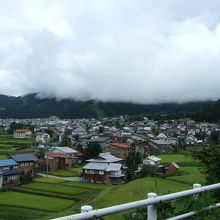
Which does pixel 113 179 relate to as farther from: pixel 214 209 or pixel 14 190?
pixel 214 209

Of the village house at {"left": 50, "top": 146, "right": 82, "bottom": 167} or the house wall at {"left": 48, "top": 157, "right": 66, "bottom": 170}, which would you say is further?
the village house at {"left": 50, "top": 146, "right": 82, "bottom": 167}

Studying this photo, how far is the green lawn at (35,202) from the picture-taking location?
85.7ft

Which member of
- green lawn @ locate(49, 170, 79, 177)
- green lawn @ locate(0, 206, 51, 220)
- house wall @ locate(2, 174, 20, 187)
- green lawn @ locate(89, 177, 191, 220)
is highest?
green lawn @ locate(89, 177, 191, 220)

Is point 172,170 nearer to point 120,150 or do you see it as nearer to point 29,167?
point 29,167

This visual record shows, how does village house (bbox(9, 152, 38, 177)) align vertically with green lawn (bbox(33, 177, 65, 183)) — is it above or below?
above

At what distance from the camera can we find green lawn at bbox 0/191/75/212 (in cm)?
2611

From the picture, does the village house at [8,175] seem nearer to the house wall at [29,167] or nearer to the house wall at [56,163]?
the house wall at [29,167]

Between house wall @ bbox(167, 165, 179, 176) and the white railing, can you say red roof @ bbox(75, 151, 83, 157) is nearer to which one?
house wall @ bbox(167, 165, 179, 176)

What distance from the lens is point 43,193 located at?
31.5 metres

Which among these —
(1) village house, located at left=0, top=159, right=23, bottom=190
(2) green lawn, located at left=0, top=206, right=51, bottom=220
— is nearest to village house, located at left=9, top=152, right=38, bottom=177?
(1) village house, located at left=0, top=159, right=23, bottom=190

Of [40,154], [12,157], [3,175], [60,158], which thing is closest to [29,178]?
[3,175]

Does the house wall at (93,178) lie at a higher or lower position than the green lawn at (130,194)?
lower

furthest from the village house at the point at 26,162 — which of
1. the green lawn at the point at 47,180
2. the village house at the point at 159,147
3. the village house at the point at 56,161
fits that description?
the village house at the point at 159,147

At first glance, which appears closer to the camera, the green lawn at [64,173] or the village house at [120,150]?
the green lawn at [64,173]
